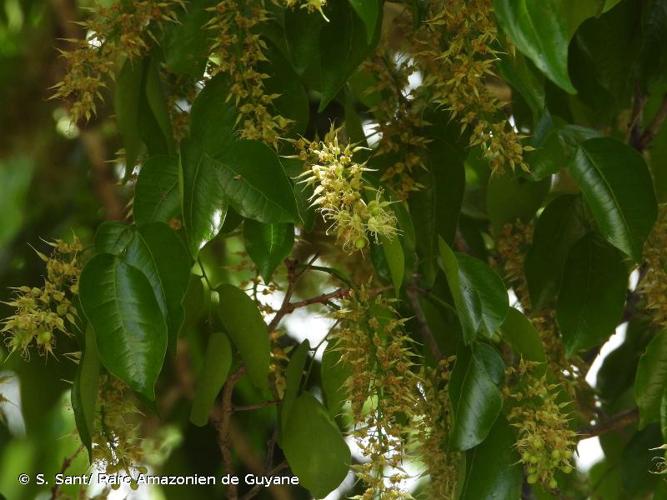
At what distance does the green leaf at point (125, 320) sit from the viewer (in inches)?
29.9

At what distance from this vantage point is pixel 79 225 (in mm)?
1381

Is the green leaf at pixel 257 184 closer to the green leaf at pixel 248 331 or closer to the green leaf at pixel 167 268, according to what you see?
the green leaf at pixel 167 268

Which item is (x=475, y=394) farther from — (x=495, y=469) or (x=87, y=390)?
(x=87, y=390)

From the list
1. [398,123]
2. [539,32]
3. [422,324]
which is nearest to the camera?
[539,32]

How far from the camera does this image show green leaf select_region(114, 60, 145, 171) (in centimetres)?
99

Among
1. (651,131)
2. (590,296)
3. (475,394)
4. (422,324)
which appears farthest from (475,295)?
Answer: (651,131)

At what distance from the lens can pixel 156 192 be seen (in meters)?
0.89

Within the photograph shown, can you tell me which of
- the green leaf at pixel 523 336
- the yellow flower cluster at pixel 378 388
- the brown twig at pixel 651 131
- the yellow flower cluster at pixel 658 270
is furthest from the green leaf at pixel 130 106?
the brown twig at pixel 651 131

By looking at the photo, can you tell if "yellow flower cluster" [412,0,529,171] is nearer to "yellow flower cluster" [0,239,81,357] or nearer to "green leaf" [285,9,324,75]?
"green leaf" [285,9,324,75]

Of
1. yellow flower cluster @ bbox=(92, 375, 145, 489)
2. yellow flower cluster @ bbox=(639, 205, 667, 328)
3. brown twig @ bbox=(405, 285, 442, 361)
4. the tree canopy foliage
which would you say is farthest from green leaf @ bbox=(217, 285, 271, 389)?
yellow flower cluster @ bbox=(639, 205, 667, 328)

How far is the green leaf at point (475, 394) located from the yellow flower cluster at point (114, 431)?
0.26 m

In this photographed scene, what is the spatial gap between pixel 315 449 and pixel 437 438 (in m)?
0.11

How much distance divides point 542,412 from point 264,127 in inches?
11.8

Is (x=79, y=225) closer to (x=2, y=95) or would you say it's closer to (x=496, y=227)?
(x=2, y=95)
